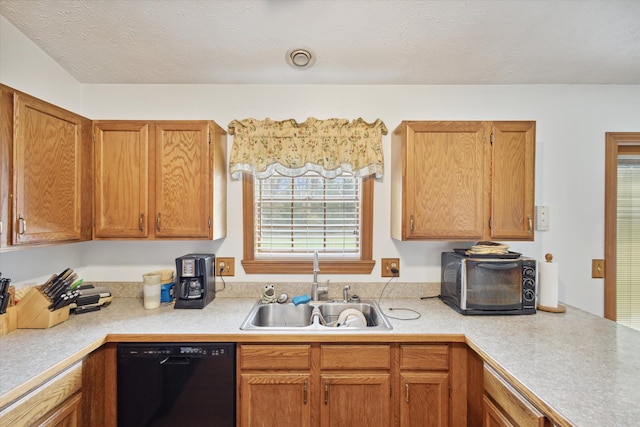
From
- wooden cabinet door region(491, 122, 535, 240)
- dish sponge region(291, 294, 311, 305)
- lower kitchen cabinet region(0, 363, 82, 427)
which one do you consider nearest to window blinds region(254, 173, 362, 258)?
dish sponge region(291, 294, 311, 305)

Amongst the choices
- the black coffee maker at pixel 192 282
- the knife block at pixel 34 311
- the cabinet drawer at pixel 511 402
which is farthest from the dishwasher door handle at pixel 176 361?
the cabinet drawer at pixel 511 402

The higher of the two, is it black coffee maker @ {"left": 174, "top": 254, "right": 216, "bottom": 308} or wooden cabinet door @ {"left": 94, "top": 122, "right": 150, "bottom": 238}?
wooden cabinet door @ {"left": 94, "top": 122, "right": 150, "bottom": 238}

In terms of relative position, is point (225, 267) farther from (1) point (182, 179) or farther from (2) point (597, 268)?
(2) point (597, 268)

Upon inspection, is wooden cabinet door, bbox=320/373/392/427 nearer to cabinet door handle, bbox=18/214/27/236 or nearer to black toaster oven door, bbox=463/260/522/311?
black toaster oven door, bbox=463/260/522/311

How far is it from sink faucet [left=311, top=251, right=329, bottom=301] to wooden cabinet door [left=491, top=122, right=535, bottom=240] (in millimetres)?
1118

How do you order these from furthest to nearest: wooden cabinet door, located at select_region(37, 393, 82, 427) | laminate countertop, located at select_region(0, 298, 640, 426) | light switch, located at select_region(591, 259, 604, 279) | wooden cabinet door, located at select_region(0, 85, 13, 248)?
light switch, located at select_region(591, 259, 604, 279), wooden cabinet door, located at select_region(0, 85, 13, 248), wooden cabinet door, located at select_region(37, 393, 82, 427), laminate countertop, located at select_region(0, 298, 640, 426)

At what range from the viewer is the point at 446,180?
72.6 inches

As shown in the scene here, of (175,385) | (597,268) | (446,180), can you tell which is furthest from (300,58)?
(597,268)

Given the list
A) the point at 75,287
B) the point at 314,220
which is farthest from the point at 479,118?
the point at 75,287

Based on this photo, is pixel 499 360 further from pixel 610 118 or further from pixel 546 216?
pixel 610 118

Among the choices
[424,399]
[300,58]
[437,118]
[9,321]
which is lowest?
[424,399]

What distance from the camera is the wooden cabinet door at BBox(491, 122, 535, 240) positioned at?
1.82 metres

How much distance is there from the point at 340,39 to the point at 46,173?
5.72ft

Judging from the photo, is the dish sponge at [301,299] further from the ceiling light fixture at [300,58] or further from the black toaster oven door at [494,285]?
the ceiling light fixture at [300,58]
